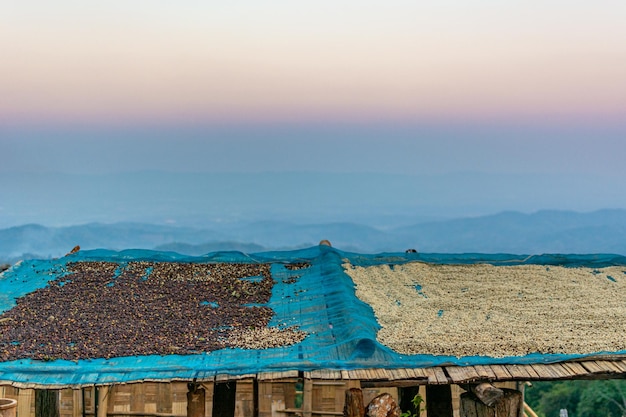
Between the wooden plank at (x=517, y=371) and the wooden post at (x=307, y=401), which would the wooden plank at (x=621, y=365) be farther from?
the wooden post at (x=307, y=401)

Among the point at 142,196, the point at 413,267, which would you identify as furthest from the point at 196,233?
the point at 413,267

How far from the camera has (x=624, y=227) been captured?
4153cm

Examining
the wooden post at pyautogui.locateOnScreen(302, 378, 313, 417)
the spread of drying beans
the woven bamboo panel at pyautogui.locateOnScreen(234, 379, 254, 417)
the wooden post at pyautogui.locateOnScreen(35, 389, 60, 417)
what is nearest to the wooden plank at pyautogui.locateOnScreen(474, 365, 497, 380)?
the spread of drying beans

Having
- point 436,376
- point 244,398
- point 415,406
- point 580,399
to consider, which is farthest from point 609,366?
point 580,399

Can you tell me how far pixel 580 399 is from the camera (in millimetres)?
16828

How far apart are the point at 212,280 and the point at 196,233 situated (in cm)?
5576

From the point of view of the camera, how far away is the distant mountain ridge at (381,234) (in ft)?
133

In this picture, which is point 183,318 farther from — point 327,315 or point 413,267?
point 413,267

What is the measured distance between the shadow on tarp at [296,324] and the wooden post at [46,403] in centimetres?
58

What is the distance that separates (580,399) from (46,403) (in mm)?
15148

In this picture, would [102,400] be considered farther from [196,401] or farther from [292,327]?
[292,327]

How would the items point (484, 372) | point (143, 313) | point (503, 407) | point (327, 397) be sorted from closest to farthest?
1. point (503, 407)
2. point (484, 372)
3. point (143, 313)
4. point (327, 397)

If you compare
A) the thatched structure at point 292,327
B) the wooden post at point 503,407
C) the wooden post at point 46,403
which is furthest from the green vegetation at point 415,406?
the wooden post at point 46,403

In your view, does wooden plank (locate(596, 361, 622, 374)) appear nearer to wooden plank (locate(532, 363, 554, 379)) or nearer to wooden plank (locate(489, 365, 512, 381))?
wooden plank (locate(532, 363, 554, 379))
